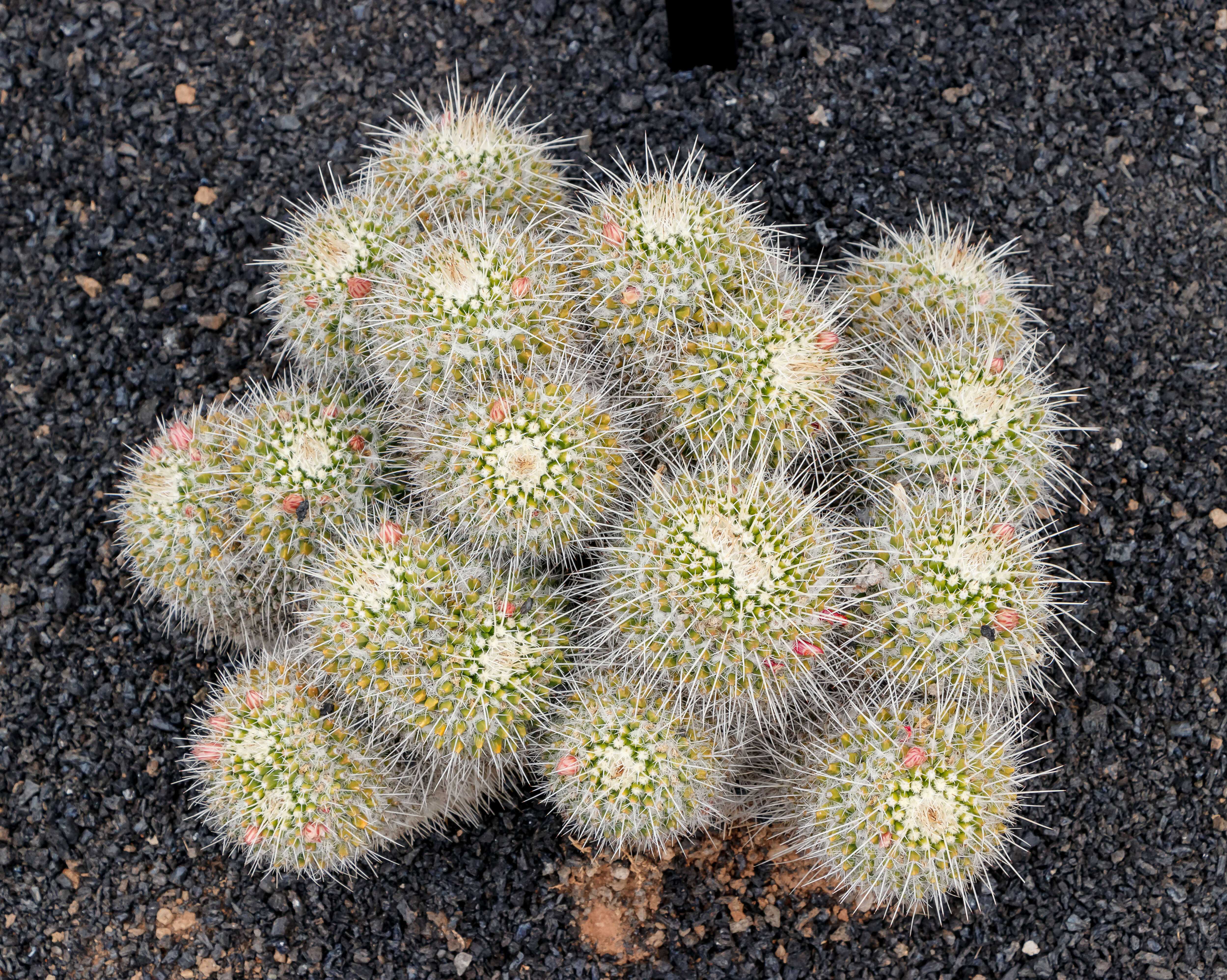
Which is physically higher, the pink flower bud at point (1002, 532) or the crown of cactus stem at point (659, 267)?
the crown of cactus stem at point (659, 267)

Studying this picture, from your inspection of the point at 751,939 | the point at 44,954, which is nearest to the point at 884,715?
the point at 751,939

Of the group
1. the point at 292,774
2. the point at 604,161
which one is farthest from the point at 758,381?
the point at 604,161

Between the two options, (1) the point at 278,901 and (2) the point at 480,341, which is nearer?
(2) the point at 480,341

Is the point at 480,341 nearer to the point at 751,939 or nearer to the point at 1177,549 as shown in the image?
the point at 751,939

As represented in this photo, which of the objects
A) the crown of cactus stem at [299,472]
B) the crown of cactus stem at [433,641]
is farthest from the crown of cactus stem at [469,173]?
the crown of cactus stem at [433,641]

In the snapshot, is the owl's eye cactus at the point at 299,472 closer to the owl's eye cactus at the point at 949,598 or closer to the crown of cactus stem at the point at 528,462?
the crown of cactus stem at the point at 528,462

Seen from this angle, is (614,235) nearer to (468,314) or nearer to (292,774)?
(468,314)

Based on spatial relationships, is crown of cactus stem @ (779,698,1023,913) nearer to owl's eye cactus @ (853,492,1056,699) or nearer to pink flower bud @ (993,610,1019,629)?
owl's eye cactus @ (853,492,1056,699)
